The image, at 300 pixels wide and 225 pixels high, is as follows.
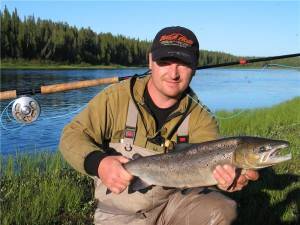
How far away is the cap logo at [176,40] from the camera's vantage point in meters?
3.76

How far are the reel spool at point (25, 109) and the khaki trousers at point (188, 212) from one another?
194 cm

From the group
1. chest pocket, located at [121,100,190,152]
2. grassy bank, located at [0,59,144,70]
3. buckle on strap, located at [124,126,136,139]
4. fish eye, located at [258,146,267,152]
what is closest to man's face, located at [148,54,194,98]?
chest pocket, located at [121,100,190,152]

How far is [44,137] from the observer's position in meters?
11.3

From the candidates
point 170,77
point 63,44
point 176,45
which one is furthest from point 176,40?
point 63,44

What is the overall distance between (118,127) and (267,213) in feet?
7.47

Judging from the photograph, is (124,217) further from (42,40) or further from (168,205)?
(42,40)

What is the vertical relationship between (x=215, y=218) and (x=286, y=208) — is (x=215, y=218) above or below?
above

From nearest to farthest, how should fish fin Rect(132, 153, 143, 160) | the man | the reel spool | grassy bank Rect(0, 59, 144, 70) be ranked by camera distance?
fish fin Rect(132, 153, 143, 160) < the man < the reel spool < grassy bank Rect(0, 59, 144, 70)

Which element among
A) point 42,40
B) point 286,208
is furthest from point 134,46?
point 286,208

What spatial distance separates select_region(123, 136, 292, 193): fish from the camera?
128 inches

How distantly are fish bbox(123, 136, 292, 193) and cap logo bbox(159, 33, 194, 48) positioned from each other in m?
0.87

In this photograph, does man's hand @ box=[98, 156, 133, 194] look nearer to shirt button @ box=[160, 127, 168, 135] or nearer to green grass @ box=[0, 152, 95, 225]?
shirt button @ box=[160, 127, 168, 135]

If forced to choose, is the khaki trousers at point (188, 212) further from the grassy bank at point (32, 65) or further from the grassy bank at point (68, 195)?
the grassy bank at point (32, 65)

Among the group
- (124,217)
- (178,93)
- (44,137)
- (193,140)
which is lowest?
(44,137)
